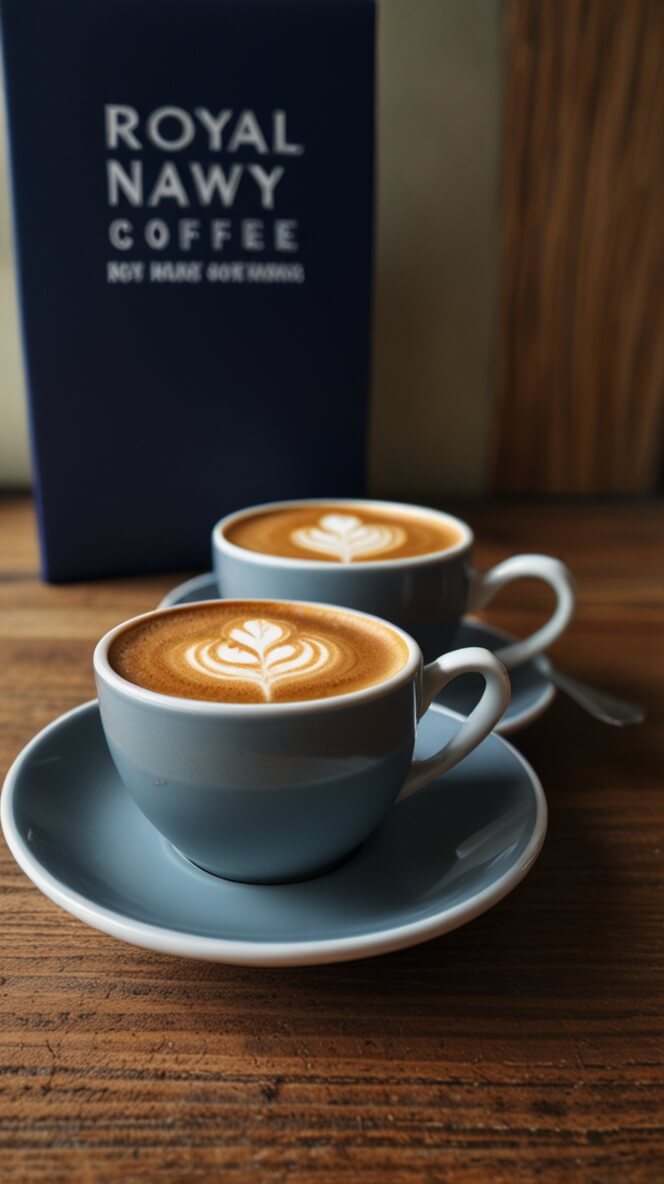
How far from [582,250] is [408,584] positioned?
0.71 metres

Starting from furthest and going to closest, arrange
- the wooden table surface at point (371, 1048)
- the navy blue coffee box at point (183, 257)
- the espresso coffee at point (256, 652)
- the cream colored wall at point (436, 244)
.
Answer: the cream colored wall at point (436, 244)
the navy blue coffee box at point (183, 257)
the espresso coffee at point (256, 652)
the wooden table surface at point (371, 1048)

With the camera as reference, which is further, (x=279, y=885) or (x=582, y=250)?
(x=582, y=250)

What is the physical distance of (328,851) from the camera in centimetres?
42

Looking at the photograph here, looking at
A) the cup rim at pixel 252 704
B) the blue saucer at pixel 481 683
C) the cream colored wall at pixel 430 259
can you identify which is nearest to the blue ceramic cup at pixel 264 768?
the cup rim at pixel 252 704

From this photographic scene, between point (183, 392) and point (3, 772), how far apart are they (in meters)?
0.45

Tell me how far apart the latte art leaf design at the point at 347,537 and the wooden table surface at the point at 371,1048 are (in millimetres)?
249

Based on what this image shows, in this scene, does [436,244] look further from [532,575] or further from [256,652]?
[256,652]

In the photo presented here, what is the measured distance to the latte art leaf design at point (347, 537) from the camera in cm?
69

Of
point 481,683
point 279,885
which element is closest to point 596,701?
point 481,683

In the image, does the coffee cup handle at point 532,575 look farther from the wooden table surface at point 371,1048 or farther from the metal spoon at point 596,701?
the wooden table surface at point 371,1048

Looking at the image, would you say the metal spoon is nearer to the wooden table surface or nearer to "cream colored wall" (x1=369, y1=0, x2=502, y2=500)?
the wooden table surface

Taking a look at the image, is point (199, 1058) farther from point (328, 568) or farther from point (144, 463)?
point (144, 463)

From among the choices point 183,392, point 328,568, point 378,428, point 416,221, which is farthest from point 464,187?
point 328,568

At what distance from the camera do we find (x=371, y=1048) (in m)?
0.36
